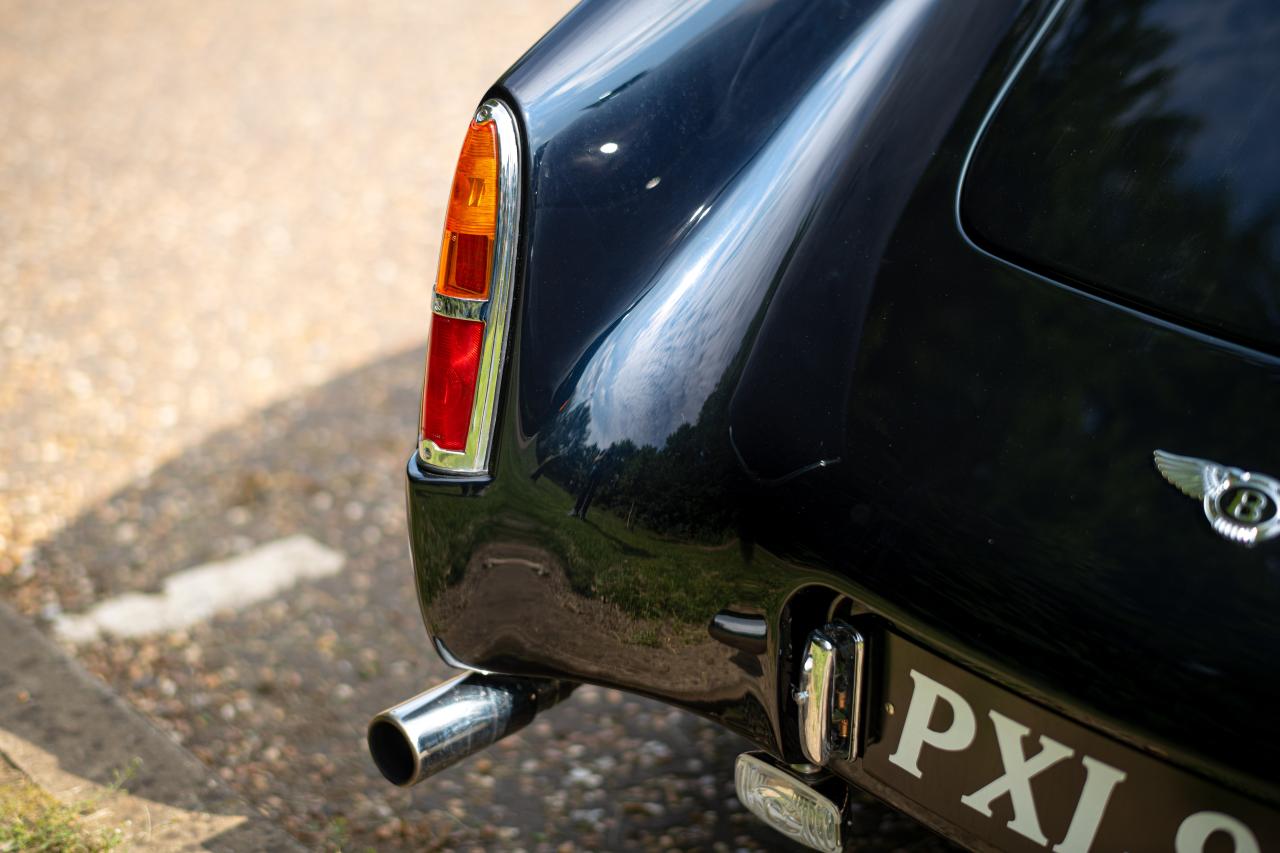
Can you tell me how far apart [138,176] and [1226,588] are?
199 inches

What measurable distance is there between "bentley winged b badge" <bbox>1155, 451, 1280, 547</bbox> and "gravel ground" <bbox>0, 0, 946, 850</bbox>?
113 cm

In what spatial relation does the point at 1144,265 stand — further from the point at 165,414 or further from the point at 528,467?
the point at 165,414

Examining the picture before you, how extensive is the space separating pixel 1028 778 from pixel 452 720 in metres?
0.78

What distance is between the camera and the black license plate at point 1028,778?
4.10ft

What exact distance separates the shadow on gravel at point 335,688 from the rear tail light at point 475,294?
2.87 ft

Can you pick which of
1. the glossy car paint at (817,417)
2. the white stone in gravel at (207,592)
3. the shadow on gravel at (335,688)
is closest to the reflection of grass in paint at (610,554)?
the glossy car paint at (817,417)

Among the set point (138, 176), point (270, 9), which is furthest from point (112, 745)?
point (270, 9)

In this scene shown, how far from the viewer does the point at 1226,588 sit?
1.25 m

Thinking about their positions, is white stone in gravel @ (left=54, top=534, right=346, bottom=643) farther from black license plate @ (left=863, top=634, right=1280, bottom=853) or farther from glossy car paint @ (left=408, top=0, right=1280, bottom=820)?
black license plate @ (left=863, top=634, right=1280, bottom=853)

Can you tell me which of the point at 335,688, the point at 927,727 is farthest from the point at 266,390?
the point at 927,727

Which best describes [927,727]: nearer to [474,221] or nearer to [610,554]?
[610,554]

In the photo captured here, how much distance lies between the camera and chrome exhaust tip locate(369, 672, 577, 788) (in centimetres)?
172

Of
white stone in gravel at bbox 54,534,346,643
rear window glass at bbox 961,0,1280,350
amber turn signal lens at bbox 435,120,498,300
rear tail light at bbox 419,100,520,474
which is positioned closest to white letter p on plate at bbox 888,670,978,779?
rear window glass at bbox 961,0,1280,350

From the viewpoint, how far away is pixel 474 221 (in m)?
1.72
